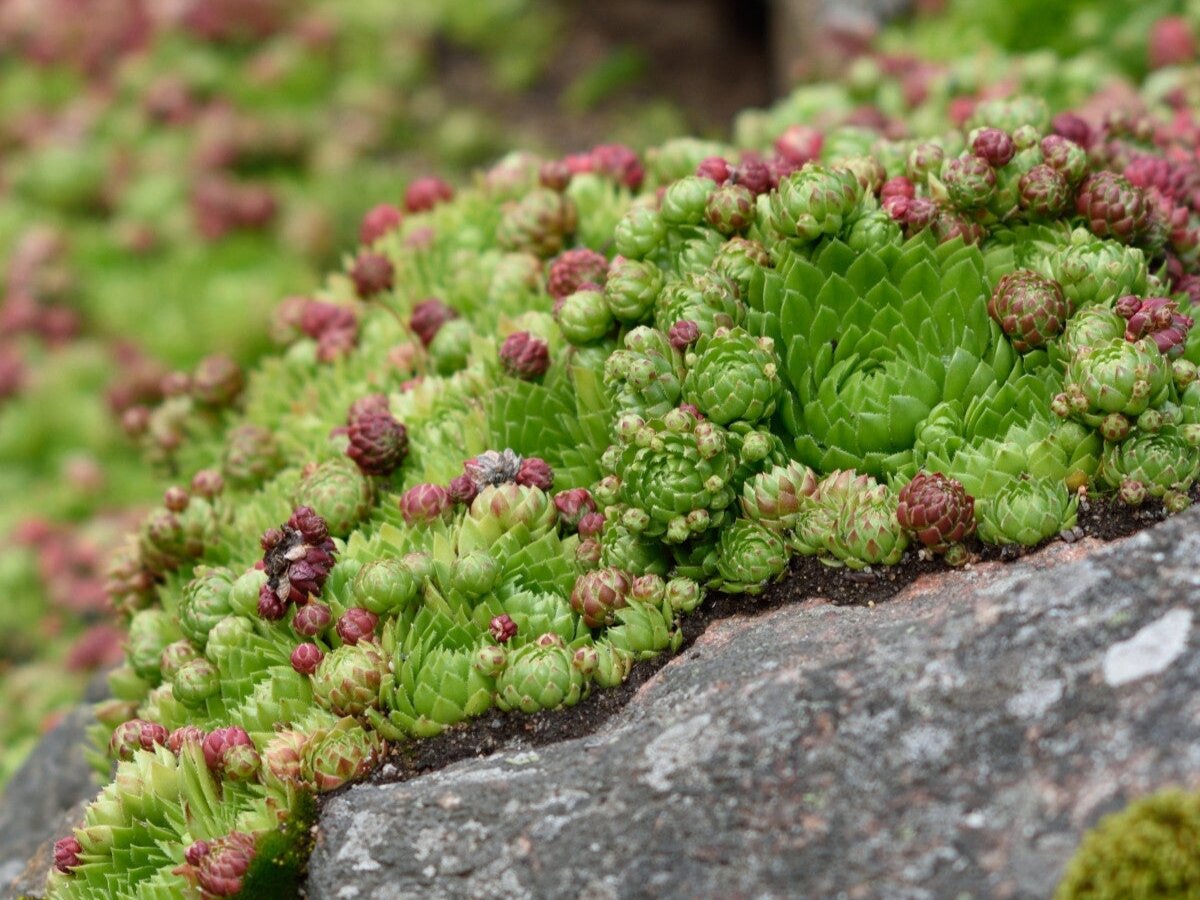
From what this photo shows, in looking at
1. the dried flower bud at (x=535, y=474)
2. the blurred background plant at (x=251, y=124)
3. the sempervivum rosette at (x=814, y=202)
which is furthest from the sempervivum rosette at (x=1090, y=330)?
the blurred background plant at (x=251, y=124)

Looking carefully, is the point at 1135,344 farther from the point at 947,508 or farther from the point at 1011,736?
the point at 1011,736

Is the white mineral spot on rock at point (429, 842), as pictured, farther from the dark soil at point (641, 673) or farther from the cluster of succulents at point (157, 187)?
the cluster of succulents at point (157, 187)

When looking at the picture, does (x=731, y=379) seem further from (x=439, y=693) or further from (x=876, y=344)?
(x=439, y=693)

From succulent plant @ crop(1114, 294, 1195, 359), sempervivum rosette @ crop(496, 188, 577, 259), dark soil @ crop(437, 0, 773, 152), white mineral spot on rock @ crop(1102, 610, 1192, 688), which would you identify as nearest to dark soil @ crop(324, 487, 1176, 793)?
succulent plant @ crop(1114, 294, 1195, 359)

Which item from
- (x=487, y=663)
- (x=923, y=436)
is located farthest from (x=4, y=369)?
(x=923, y=436)

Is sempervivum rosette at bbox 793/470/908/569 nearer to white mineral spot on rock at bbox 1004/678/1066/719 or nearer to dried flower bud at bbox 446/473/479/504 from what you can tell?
white mineral spot on rock at bbox 1004/678/1066/719

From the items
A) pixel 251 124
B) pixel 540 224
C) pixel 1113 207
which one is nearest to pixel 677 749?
pixel 1113 207
